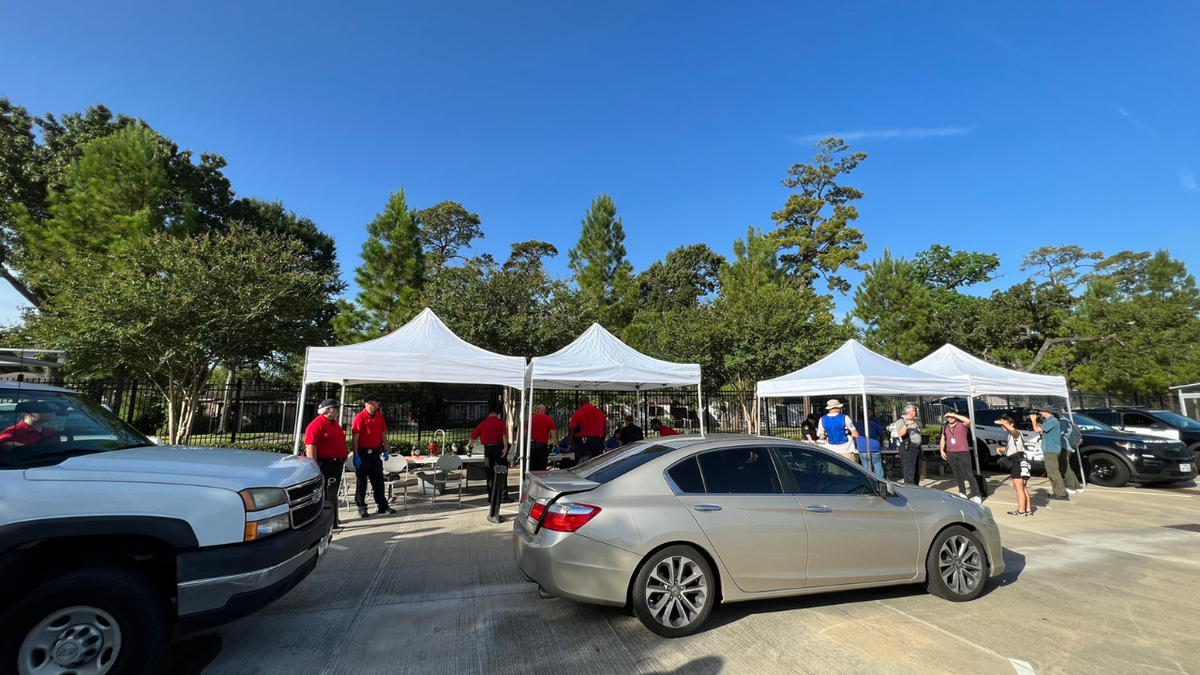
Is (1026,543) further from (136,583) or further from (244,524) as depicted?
(136,583)

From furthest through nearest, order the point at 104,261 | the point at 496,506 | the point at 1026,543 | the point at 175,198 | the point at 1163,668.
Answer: the point at 175,198
the point at 104,261
the point at 496,506
the point at 1026,543
the point at 1163,668

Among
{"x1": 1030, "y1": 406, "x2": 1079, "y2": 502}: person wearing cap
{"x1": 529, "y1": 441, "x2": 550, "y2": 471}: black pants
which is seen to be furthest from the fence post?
{"x1": 1030, "y1": 406, "x2": 1079, "y2": 502}: person wearing cap

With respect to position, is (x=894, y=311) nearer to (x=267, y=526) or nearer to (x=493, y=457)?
(x=493, y=457)

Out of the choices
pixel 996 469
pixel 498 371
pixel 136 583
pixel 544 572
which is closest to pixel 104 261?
pixel 498 371

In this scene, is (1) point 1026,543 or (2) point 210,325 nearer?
(1) point 1026,543

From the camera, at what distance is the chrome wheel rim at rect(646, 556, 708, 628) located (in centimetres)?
371

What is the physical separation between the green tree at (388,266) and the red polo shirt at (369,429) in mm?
17070

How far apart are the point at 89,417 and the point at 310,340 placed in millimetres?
15266

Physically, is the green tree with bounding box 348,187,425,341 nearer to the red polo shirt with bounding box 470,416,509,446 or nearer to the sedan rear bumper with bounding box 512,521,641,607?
the red polo shirt with bounding box 470,416,509,446

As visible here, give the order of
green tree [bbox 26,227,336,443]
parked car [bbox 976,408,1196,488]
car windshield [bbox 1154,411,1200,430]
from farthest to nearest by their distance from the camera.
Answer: car windshield [bbox 1154,411,1200,430] → green tree [bbox 26,227,336,443] → parked car [bbox 976,408,1196,488]

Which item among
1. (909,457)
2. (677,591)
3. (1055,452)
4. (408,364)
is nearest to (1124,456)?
(1055,452)

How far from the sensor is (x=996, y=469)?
14.4 metres

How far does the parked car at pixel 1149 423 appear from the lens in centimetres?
1266

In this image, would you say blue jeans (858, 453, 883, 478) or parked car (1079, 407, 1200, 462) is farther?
parked car (1079, 407, 1200, 462)
